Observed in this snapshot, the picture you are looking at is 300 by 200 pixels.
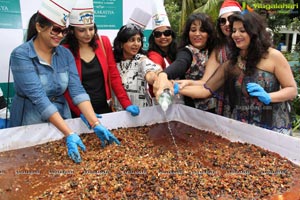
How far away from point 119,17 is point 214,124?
5.79ft

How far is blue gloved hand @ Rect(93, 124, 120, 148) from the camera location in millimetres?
1850

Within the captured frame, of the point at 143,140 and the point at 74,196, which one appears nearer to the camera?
the point at 74,196

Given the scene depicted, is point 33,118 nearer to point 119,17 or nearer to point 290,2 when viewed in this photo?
point 119,17

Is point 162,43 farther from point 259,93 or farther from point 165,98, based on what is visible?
point 259,93

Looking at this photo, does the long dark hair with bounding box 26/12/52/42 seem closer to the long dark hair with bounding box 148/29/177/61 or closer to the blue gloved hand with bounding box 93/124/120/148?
the blue gloved hand with bounding box 93/124/120/148

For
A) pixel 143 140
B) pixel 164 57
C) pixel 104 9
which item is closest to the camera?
pixel 143 140

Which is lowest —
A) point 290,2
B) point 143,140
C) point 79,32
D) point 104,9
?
point 143,140

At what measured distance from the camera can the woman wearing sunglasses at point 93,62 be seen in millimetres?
2043

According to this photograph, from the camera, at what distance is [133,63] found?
7.72ft

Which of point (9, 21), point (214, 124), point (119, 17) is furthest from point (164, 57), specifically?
point (9, 21)

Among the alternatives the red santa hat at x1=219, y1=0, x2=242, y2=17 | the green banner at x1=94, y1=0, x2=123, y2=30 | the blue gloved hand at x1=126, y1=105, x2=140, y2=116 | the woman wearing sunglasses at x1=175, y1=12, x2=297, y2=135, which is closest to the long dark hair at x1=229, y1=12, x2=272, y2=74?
the woman wearing sunglasses at x1=175, y1=12, x2=297, y2=135

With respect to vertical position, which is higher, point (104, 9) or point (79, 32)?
point (104, 9)

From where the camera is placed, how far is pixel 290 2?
6.88 metres

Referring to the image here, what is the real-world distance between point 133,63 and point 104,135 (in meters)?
0.73
